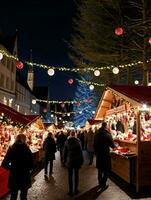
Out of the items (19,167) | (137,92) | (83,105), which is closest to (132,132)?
(137,92)

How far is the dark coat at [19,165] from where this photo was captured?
376 inches

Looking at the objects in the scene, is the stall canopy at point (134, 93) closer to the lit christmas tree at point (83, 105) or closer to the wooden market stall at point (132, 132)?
the wooden market stall at point (132, 132)

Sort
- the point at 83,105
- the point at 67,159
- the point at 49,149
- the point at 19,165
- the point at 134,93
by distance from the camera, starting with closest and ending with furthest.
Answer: the point at 19,165 < the point at 67,159 < the point at 134,93 < the point at 49,149 < the point at 83,105

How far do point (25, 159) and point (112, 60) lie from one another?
70.9 ft

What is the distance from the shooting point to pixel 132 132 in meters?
16.9

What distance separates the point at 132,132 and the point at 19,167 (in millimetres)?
8285

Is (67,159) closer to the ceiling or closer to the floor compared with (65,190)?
closer to the ceiling

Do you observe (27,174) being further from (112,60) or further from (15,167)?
(112,60)

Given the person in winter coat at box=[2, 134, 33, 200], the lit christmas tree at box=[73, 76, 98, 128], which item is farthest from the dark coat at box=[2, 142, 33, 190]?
the lit christmas tree at box=[73, 76, 98, 128]

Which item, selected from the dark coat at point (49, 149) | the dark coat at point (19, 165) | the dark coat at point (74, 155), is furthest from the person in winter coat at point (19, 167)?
the dark coat at point (49, 149)

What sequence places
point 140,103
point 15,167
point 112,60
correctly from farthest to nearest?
point 112,60, point 140,103, point 15,167

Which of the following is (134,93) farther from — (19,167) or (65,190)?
(19,167)

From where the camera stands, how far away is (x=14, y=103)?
56219 millimetres

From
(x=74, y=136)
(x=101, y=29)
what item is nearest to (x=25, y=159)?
(x=74, y=136)
